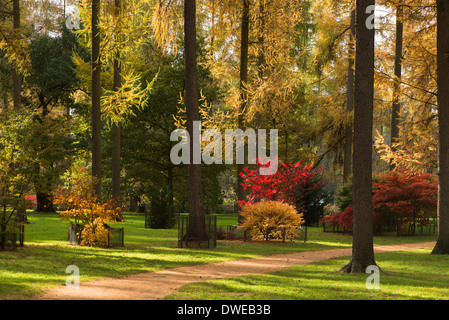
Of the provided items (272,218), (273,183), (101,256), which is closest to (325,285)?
(101,256)

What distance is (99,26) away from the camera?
50.8ft

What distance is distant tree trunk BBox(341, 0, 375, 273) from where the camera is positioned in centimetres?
1019

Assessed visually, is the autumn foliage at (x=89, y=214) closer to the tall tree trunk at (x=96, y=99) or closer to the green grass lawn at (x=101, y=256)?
the green grass lawn at (x=101, y=256)

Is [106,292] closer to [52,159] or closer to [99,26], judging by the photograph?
[52,159]

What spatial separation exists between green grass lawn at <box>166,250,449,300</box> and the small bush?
5328 mm

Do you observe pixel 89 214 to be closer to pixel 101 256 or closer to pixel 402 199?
pixel 101 256

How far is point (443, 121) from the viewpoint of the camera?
45.5 ft

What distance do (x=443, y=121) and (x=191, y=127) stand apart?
7380 millimetres

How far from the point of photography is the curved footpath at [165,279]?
745 cm

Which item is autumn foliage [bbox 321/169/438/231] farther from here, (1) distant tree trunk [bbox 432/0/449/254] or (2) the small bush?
(1) distant tree trunk [bbox 432/0/449/254]

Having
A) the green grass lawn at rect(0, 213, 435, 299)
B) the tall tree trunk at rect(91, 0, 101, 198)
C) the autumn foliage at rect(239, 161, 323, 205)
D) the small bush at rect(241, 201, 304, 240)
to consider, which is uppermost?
the tall tree trunk at rect(91, 0, 101, 198)

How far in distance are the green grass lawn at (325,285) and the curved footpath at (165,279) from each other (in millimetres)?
472

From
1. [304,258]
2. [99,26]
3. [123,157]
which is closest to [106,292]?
[304,258]

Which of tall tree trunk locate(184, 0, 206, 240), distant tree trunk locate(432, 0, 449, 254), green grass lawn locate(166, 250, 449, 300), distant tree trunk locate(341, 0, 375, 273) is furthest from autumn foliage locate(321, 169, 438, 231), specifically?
distant tree trunk locate(341, 0, 375, 273)
